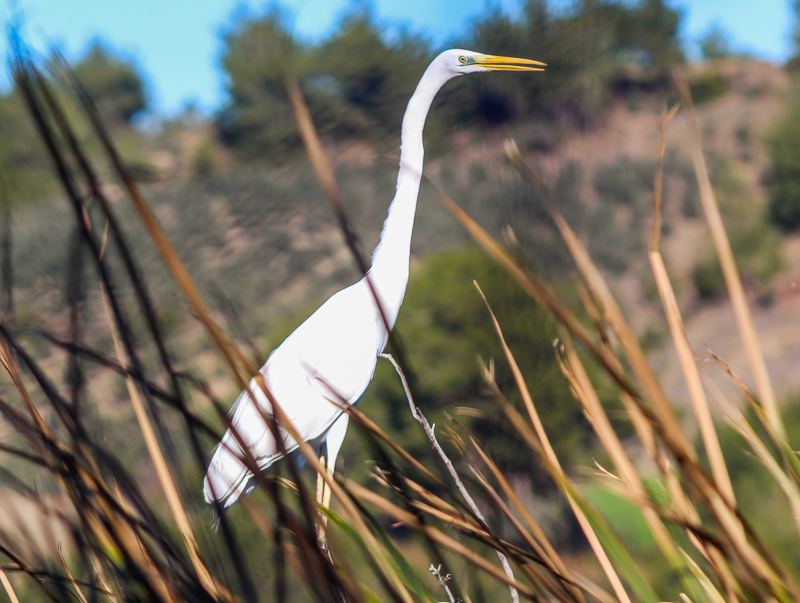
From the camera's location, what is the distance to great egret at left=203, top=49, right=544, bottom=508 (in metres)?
0.67

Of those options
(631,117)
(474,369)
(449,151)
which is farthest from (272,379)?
(631,117)

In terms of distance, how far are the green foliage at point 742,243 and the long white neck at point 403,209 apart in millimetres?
9902

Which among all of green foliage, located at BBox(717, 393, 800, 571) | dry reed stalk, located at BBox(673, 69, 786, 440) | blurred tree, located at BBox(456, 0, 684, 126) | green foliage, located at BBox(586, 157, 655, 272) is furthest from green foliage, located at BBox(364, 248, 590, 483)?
dry reed stalk, located at BBox(673, 69, 786, 440)

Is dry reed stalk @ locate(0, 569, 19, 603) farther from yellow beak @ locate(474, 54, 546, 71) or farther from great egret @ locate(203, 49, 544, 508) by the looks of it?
yellow beak @ locate(474, 54, 546, 71)

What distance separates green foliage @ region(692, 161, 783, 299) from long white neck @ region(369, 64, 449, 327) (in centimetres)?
990

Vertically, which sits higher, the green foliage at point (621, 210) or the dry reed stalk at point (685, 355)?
the green foliage at point (621, 210)

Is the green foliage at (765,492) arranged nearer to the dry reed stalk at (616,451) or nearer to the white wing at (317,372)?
the white wing at (317,372)

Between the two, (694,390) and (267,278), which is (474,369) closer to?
(267,278)

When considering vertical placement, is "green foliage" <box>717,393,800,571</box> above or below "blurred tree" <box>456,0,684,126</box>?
below

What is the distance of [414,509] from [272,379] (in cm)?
52

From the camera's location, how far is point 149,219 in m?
0.22

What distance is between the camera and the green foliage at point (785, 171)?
10.7 metres

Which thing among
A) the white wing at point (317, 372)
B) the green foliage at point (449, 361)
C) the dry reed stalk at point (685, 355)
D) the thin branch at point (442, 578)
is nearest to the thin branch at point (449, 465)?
the thin branch at point (442, 578)

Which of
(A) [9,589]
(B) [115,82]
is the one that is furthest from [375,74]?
(B) [115,82]
